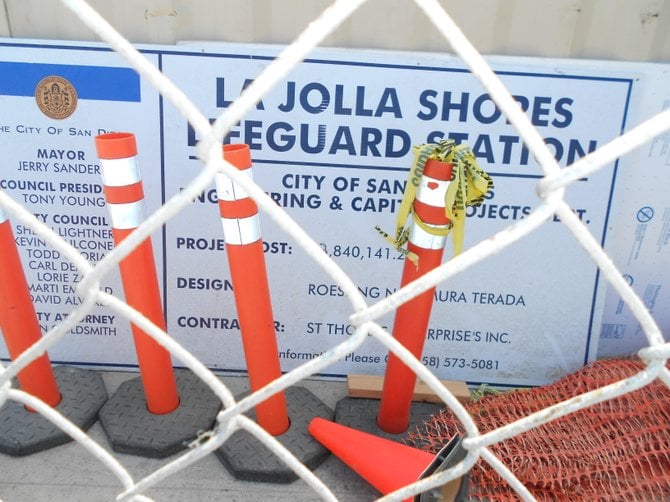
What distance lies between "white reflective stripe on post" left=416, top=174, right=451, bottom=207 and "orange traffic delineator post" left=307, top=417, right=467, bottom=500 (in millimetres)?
848

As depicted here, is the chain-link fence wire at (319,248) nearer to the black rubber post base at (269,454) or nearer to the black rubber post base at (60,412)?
the black rubber post base at (269,454)

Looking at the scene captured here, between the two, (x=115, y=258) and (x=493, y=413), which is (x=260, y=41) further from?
(x=493, y=413)

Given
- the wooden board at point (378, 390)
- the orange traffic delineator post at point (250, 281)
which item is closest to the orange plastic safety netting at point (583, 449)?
the wooden board at point (378, 390)

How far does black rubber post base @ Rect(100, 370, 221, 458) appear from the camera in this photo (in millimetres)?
2059

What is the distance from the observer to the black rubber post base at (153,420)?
6.75 feet

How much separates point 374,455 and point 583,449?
71cm

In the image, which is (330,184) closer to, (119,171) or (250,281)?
(250,281)

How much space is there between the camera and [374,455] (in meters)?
1.99

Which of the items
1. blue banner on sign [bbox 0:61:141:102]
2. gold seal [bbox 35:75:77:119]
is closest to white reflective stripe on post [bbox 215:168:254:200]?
blue banner on sign [bbox 0:61:141:102]

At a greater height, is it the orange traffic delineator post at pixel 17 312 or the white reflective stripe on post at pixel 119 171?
the white reflective stripe on post at pixel 119 171

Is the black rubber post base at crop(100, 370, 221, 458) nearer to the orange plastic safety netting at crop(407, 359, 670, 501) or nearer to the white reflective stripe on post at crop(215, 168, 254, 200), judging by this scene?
the orange plastic safety netting at crop(407, 359, 670, 501)

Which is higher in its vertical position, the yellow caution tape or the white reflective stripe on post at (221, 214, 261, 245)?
the yellow caution tape

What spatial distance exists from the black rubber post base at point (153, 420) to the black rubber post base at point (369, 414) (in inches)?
21.0

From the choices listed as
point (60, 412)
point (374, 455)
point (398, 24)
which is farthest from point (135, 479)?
point (398, 24)
